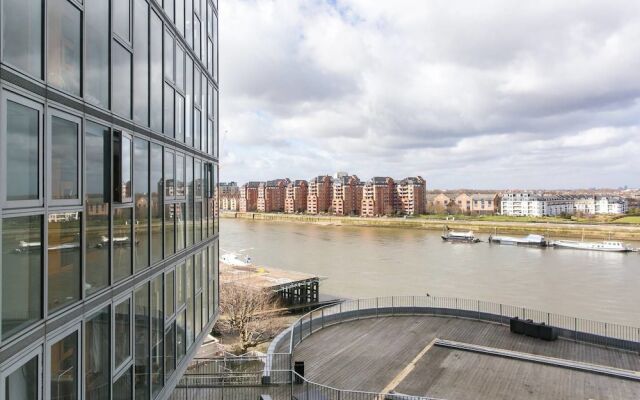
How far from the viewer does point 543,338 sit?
14.2 meters

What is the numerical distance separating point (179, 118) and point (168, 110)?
2.33ft

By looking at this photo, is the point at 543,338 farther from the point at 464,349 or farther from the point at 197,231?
the point at 197,231

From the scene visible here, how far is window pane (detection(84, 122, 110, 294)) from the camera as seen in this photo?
422cm

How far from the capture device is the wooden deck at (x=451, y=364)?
35.4ft

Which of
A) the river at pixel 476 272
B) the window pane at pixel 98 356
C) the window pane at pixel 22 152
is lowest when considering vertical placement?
the river at pixel 476 272

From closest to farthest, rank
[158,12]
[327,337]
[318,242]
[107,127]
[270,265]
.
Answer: [107,127]
[158,12]
[327,337]
[270,265]
[318,242]

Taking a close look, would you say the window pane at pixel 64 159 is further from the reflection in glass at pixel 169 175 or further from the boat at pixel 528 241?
the boat at pixel 528 241

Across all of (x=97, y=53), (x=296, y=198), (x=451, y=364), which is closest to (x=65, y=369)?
(x=97, y=53)

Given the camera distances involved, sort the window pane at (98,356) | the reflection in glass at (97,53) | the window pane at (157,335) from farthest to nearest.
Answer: the window pane at (157,335), the window pane at (98,356), the reflection in glass at (97,53)

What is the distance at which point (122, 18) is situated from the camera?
5.02m

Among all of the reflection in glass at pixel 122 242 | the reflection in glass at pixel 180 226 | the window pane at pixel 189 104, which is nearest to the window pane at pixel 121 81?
the reflection in glass at pixel 122 242

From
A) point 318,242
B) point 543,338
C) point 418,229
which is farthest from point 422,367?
point 418,229

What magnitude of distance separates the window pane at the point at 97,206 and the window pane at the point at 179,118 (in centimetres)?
293

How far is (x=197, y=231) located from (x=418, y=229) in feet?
289
